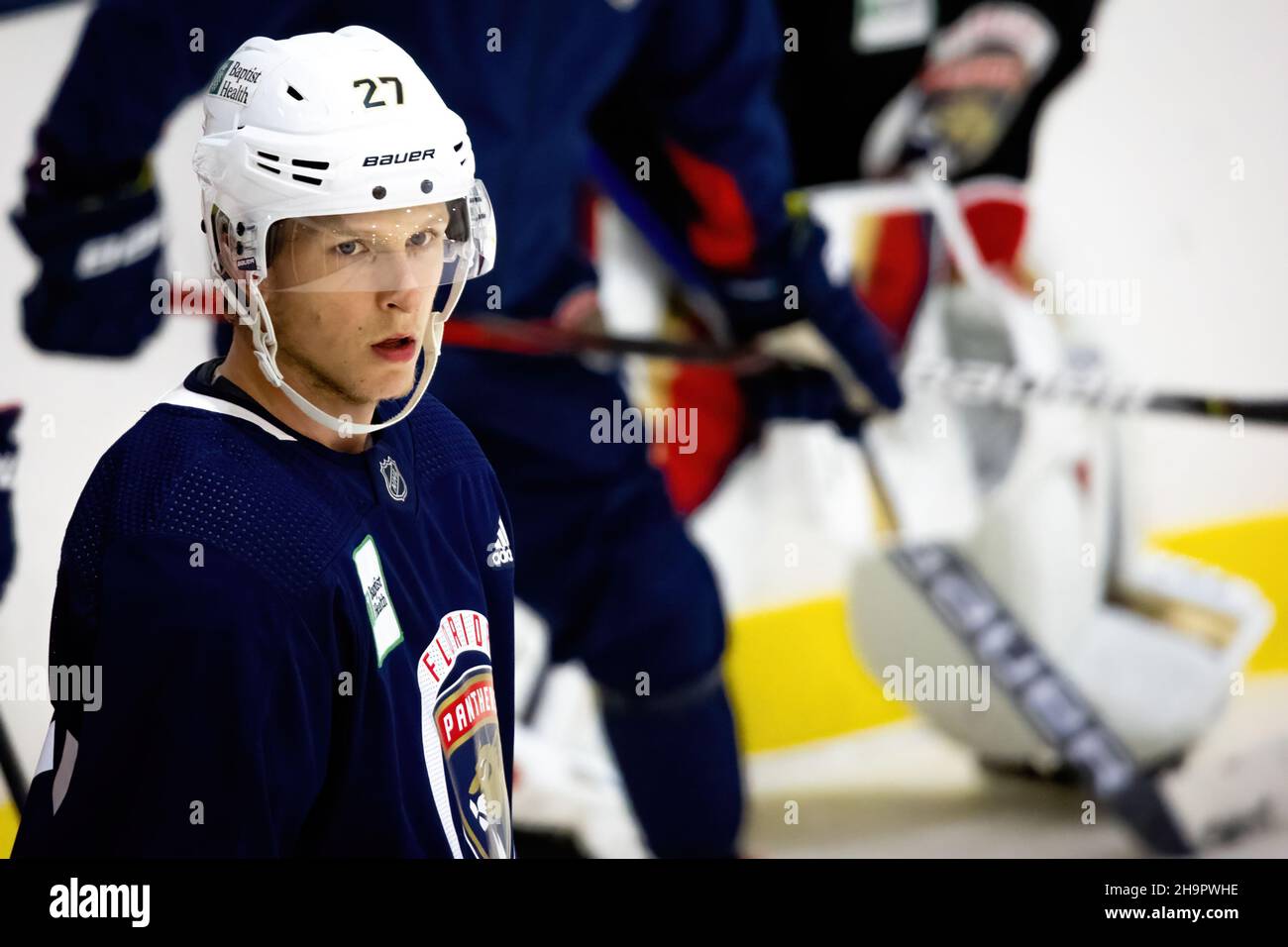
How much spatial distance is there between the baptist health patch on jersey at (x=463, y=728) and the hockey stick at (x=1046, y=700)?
1474 mm

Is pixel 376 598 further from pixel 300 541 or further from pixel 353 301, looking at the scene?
pixel 353 301

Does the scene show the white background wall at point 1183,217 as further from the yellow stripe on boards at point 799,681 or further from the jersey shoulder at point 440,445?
the jersey shoulder at point 440,445

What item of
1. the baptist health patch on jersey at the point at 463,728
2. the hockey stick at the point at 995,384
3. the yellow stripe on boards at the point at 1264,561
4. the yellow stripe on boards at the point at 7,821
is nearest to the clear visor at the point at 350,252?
the baptist health patch on jersey at the point at 463,728

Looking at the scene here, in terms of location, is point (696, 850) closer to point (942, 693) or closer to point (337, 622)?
point (942, 693)

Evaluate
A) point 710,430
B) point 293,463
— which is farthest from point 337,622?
point 710,430

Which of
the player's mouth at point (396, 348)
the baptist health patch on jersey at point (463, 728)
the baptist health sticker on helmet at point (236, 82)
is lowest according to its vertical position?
the baptist health patch on jersey at point (463, 728)

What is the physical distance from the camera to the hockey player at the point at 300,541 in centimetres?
96

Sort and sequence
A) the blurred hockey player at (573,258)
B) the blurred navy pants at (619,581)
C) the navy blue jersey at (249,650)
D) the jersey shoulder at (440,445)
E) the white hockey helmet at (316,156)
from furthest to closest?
the blurred navy pants at (619,581)
the blurred hockey player at (573,258)
the jersey shoulder at (440,445)
the white hockey helmet at (316,156)
the navy blue jersey at (249,650)

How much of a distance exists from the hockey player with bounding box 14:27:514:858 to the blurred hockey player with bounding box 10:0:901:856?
0.55 metres

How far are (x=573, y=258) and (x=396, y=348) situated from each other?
3.65 feet

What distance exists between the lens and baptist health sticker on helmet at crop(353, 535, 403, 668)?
104cm

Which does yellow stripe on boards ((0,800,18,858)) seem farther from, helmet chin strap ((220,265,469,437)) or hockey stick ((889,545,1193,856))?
hockey stick ((889,545,1193,856))

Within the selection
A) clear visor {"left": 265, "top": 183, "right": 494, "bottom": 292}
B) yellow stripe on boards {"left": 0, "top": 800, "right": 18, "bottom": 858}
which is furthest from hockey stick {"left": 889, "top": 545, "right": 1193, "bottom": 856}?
clear visor {"left": 265, "top": 183, "right": 494, "bottom": 292}
